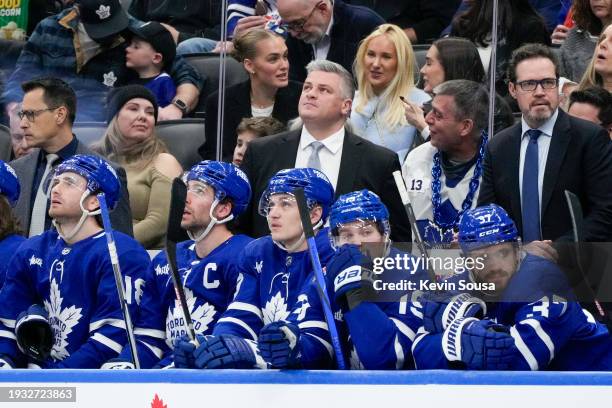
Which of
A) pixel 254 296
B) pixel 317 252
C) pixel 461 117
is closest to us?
pixel 317 252

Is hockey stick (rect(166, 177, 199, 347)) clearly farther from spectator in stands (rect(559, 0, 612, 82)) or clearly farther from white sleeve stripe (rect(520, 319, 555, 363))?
spectator in stands (rect(559, 0, 612, 82))

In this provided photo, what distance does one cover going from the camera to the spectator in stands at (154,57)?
6.59 meters

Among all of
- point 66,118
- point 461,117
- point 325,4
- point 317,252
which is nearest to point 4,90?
point 66,118

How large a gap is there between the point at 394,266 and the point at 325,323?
0.33 m

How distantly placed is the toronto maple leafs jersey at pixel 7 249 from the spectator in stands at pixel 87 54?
1.14 metres

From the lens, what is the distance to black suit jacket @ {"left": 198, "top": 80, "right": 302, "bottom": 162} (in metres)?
6.17

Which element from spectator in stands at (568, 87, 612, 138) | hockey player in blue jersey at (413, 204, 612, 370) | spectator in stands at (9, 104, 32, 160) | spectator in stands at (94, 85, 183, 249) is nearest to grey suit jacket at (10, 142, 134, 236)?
spectator in stands at (94, 85, 183, 249)

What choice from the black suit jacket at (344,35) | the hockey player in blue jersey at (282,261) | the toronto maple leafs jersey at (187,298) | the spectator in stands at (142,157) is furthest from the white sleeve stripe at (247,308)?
the black suit jacket at (344,35)

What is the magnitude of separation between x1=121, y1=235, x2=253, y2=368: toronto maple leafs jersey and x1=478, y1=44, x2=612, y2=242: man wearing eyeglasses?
97cm

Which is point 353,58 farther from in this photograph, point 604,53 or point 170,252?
point 170,252

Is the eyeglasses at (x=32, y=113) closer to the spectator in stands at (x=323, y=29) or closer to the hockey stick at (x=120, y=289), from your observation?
the spectator in stands at (x=323, y=29)

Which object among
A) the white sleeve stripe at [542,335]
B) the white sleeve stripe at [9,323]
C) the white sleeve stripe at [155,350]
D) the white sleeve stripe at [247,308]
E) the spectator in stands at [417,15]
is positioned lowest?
the white sleeve stripe at [155,350]

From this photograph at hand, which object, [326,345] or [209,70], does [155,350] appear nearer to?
[326,345]

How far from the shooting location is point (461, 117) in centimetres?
571
